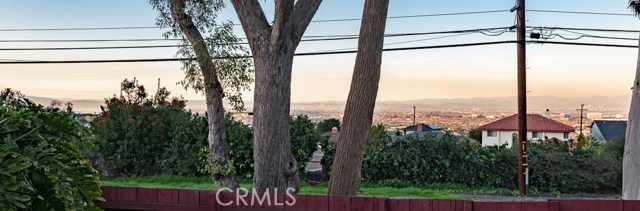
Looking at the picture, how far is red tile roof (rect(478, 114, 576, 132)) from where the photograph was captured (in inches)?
1355

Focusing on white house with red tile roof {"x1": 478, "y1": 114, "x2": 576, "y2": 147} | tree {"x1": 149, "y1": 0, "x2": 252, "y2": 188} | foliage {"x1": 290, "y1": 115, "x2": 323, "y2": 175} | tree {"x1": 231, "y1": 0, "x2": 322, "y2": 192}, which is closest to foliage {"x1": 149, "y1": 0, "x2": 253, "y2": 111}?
tree {"x1": 149, "y1": 0, "x2": 252, "y2": 188}

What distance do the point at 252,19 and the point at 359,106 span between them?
2.02 m

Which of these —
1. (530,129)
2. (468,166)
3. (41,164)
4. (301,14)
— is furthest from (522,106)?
(530,129)

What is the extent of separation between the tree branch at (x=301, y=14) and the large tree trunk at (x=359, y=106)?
1.35 m

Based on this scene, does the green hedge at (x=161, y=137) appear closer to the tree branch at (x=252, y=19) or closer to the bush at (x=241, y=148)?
the bush at (x=241, y=148)

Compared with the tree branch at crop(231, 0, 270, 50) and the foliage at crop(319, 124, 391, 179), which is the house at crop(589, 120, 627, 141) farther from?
the tree branch at crop(231, 0, 270, 50)

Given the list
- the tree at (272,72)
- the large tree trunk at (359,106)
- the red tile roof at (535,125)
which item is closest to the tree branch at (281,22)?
the tree at (272,72)

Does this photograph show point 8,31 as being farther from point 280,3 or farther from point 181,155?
point 280,3

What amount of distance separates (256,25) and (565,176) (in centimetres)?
1086

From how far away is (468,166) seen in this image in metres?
14.7

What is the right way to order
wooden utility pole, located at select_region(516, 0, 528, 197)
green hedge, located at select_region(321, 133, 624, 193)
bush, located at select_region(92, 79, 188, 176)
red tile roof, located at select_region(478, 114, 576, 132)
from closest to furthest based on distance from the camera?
1. wooden utility pole, located at select_region(516, 0, 528, 197)
2. green hedge, located at select_region(321, 133, 624, 193)
3. bush, located at select_region(92, 79, 188, 176)
4. red tile roof, located at select_region(478, 114, 576, 132)

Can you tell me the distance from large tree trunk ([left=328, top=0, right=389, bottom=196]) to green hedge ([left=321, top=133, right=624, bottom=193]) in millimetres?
8926

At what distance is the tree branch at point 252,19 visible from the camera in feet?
22.5

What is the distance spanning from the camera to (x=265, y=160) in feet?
22.7
